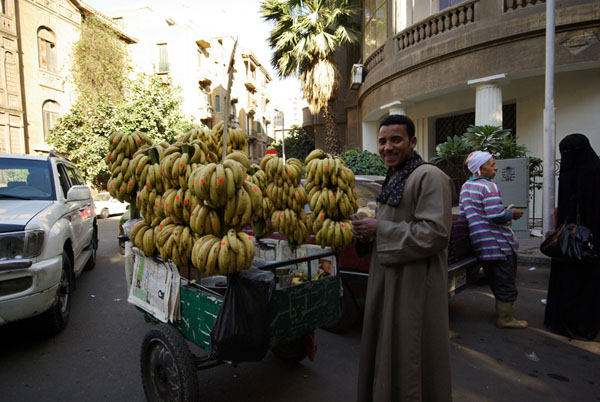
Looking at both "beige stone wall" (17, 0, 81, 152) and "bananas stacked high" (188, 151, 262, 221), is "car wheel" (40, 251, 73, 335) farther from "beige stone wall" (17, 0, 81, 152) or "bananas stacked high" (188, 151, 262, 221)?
"beige stone wall" (17, 0, 81, 152)

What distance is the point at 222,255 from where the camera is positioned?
6.70 feet

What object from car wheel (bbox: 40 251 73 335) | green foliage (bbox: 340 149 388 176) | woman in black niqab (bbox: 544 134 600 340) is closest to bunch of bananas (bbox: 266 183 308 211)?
car wheel (bbox: 40 251 73 335)

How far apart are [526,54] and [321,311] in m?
9.77

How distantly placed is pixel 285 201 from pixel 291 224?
0.69 ft

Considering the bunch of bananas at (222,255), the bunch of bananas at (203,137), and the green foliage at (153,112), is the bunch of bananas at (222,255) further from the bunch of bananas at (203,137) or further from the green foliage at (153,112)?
the green foliage at (153,112)

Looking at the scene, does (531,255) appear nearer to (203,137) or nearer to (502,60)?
(502,60)

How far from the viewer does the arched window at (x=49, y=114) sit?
2112 centimetres

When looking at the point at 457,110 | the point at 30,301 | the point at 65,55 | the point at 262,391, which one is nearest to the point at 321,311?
the point at 262,391

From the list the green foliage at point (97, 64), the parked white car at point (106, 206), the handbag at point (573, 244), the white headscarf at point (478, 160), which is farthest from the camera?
the green foliage at point (97, 64)

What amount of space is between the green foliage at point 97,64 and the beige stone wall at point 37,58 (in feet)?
1.69

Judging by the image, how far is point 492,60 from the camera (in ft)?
31.9

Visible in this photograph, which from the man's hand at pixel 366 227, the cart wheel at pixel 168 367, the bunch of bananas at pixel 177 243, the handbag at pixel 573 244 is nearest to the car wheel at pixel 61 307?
the cart wheel at pixel 168 367

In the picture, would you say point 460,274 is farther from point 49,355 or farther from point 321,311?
point 49,355

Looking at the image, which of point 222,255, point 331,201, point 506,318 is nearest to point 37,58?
point 331,201
